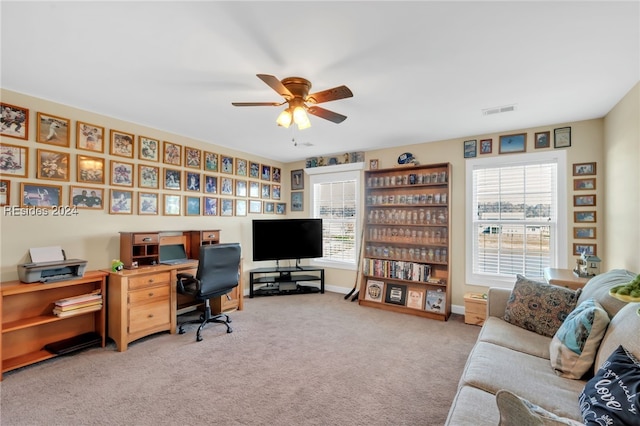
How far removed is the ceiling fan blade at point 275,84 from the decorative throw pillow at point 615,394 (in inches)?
90.0

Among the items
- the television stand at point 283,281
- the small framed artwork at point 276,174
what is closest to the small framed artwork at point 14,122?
the television stand at point 283,281

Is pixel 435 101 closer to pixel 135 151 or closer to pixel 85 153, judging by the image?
pixel 135 151

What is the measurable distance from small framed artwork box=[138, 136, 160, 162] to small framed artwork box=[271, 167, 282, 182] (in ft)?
7.00

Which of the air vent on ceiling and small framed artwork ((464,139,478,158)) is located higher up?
the air vent on ceiling

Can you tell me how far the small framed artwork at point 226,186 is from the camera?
14.9 ft

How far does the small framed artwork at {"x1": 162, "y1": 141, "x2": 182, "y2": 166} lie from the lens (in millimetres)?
3801

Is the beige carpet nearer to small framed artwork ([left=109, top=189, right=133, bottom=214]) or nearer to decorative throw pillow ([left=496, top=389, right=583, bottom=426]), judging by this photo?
decorative throw pillow ([left=496, top=389, right=583, bottom=426])

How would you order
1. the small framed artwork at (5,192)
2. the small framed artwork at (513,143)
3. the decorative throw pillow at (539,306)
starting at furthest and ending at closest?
1. the small framed artwork at (513,143)
2. the small framed artwork at (5,192)
3. the decorative throw pillow at (539,306)

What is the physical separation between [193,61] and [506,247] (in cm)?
410

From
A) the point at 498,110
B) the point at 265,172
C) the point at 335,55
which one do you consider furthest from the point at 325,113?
the point at 265,172

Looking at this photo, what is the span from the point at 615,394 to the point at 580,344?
0.55 meters

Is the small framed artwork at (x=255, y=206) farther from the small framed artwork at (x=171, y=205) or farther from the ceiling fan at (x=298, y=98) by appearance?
the ceiling fan at (x=298, y=98)

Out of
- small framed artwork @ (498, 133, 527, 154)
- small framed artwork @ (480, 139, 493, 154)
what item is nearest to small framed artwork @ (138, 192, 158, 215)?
small framed artwork @ (480, 139, 493, 154)

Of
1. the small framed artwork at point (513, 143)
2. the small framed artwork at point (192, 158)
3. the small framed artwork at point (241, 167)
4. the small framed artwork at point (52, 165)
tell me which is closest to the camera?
the small framed artwork at point (52, 165)
